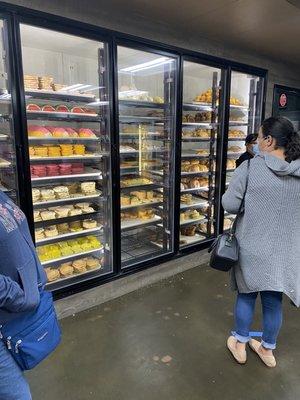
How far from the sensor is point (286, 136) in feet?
6.16

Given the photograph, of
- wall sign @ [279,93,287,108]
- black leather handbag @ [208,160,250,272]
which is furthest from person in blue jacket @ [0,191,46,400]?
wall sign @ [279,93,287,108]

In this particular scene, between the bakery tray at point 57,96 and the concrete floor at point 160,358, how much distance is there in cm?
199

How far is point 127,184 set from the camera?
339 centimetres

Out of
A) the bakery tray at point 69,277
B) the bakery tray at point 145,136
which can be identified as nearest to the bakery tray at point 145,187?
the bakery tray at point 145,136

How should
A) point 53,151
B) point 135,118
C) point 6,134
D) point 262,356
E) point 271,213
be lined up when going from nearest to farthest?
point 271,213 → point 262,356 → point 6,134 → point 53,151 → point 135,118

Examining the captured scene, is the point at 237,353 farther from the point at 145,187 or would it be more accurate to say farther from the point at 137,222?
the point at 145,187

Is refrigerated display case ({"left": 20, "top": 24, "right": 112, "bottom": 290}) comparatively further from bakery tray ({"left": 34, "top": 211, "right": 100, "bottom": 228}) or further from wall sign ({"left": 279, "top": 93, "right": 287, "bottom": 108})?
wall sign ({"left": 279, "top": 93, "right": 287, "bottom": 108})

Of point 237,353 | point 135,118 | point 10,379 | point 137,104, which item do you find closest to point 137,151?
point 135,118

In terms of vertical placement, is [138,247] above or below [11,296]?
below

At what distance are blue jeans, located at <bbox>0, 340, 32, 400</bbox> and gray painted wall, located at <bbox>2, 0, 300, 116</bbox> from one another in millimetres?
2376

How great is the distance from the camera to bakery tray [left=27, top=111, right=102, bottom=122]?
2615 millimetres

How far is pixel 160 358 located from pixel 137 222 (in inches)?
62.7

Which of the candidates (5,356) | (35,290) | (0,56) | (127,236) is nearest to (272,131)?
(35,290)

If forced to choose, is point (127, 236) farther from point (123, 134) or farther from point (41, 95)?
point (41, 95)
